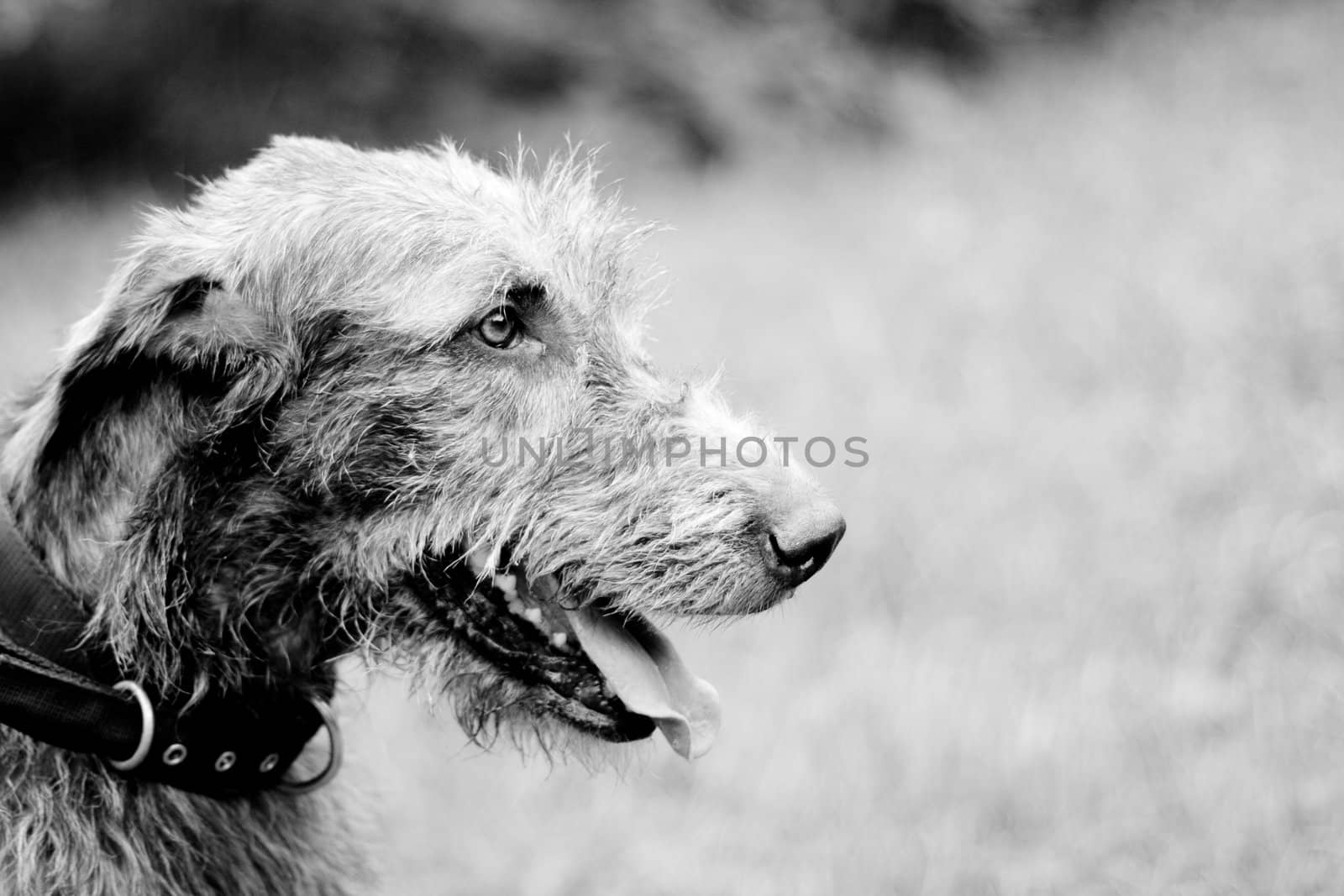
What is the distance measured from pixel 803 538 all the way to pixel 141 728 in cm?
145

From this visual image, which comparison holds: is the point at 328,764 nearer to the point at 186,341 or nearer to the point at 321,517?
the point at 321,517

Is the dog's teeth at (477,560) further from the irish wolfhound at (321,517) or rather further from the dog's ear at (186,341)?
the dog's ear at (186,341)

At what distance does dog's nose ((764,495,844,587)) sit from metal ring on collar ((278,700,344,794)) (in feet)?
3.69

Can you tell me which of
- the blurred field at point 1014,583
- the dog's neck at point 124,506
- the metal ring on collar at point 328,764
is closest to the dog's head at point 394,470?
the dog's neck at point 124,506

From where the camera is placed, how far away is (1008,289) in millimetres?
7586

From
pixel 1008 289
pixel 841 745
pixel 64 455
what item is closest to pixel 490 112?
pixel 1008 289

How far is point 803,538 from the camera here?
257 centimetres

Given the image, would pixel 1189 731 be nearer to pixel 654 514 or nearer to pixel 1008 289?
pixel 654 514

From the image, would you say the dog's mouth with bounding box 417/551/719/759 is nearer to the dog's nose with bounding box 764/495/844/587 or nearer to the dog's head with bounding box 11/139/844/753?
the dog's head with bounding box 11/139/844/753

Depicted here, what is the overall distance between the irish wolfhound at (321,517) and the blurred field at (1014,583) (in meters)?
0.72

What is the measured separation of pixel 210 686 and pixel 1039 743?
111 inches

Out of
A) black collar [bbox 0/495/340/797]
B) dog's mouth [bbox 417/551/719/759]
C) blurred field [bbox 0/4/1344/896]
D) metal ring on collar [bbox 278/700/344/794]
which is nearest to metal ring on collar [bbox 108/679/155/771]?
black collar [bbox 0/495/340/797]

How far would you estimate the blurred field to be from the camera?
374 cm

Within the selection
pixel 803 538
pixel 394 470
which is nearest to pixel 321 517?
pixel 394 470
